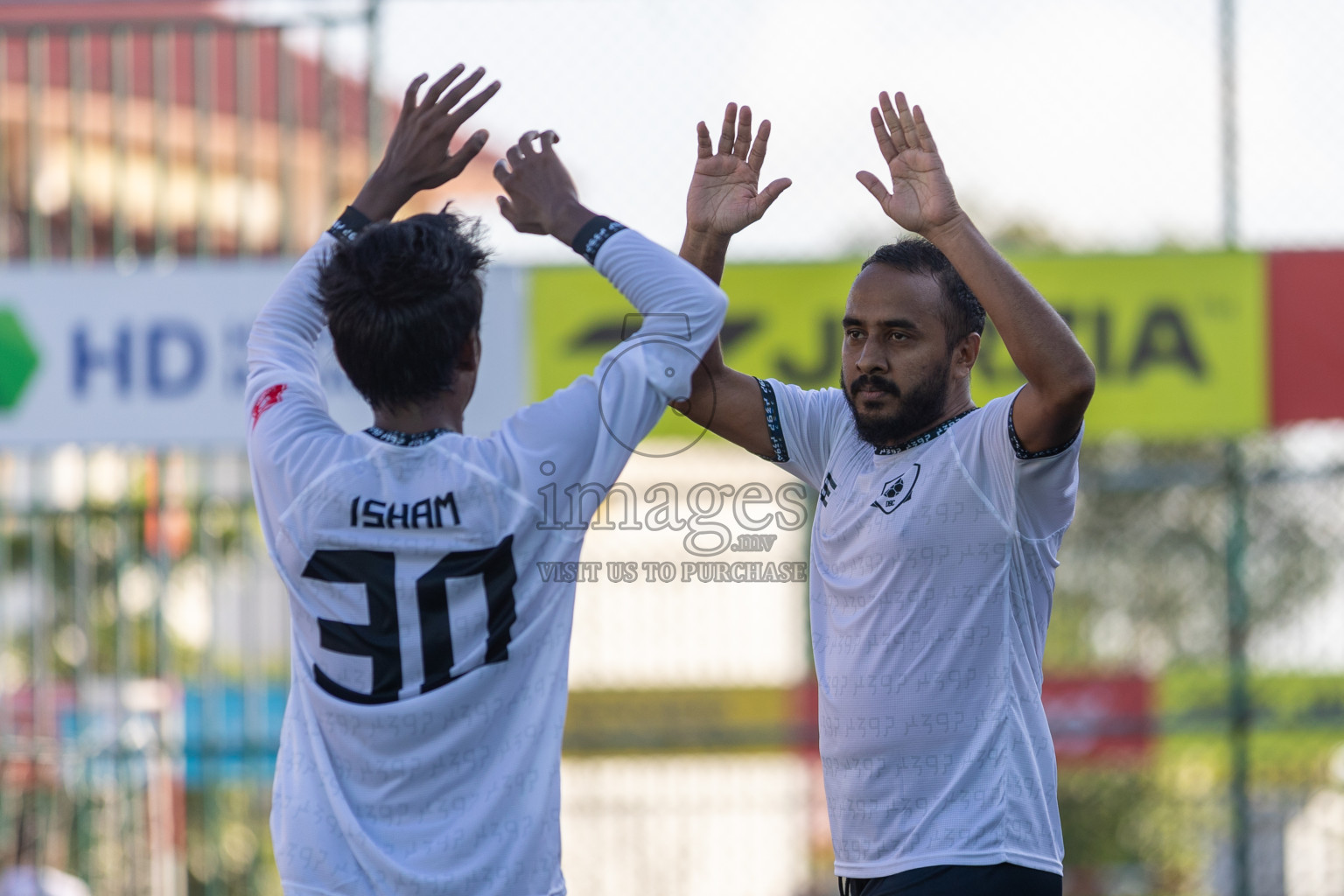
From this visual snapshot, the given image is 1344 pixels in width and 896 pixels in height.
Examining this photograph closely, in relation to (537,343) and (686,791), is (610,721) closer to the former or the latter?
(686,791)

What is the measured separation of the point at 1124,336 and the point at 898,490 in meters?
3.08

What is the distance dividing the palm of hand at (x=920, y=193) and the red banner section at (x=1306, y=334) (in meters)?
3.41

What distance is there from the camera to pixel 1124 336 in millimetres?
5434

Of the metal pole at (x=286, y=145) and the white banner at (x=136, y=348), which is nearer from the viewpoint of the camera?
the white banner at (x=136, y=348)

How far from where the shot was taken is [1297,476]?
5.88m

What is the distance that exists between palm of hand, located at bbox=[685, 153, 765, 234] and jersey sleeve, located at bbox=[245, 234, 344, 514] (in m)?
0.75

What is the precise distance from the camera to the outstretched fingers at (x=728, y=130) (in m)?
2.71

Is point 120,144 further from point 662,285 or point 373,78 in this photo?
point 662,285

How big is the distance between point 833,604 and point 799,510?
10.6ft

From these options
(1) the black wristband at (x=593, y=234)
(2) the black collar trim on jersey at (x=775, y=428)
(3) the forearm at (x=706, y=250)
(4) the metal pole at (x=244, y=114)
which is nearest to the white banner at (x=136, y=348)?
(4) the metal pole at (x=244, y=114)

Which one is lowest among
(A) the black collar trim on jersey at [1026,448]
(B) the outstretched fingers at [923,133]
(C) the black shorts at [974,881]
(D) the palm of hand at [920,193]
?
(C) the black shorts at [974,881]

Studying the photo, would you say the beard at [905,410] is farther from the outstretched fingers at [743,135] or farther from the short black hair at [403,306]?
the short black hair at [403,306]

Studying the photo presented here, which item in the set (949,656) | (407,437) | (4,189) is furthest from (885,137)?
(4,189)

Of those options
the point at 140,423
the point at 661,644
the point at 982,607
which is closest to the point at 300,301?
the point at 982,607
